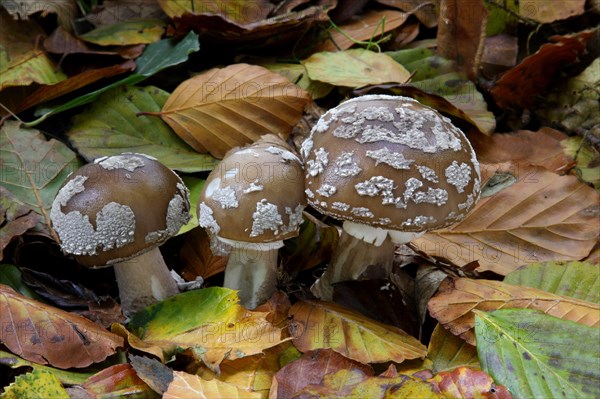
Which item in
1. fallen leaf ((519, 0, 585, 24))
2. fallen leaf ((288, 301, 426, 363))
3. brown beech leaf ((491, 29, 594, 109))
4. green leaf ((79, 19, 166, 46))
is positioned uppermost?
fallen leaf ((519, 0, 585, 24))

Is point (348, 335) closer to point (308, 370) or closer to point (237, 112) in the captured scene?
point (308, 370)

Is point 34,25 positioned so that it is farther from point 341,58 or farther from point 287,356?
point 287,356

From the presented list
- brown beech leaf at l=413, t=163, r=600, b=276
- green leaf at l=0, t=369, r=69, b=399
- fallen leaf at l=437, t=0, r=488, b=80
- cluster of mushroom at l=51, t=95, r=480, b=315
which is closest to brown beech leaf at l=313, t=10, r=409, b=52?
fallen leaf at l=437, t=0, r=488, b=80

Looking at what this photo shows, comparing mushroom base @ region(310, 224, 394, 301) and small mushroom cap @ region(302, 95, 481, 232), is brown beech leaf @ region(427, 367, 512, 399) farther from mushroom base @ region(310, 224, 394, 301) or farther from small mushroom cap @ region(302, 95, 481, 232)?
mushroom base @ region(310, 224, 394, 301)

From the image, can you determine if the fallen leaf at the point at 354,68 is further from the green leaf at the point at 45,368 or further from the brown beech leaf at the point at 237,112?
the green leaf at the point at 45,368

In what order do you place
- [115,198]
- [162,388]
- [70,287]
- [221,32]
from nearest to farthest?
[162,388], [115,198], [70,287], [221,32]

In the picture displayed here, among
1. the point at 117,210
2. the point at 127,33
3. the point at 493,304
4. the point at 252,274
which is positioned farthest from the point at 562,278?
the point at 127,33

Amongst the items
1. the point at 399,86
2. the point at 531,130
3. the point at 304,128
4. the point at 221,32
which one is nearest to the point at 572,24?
the point at 531,130

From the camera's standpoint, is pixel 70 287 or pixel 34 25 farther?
pixel 34 25
